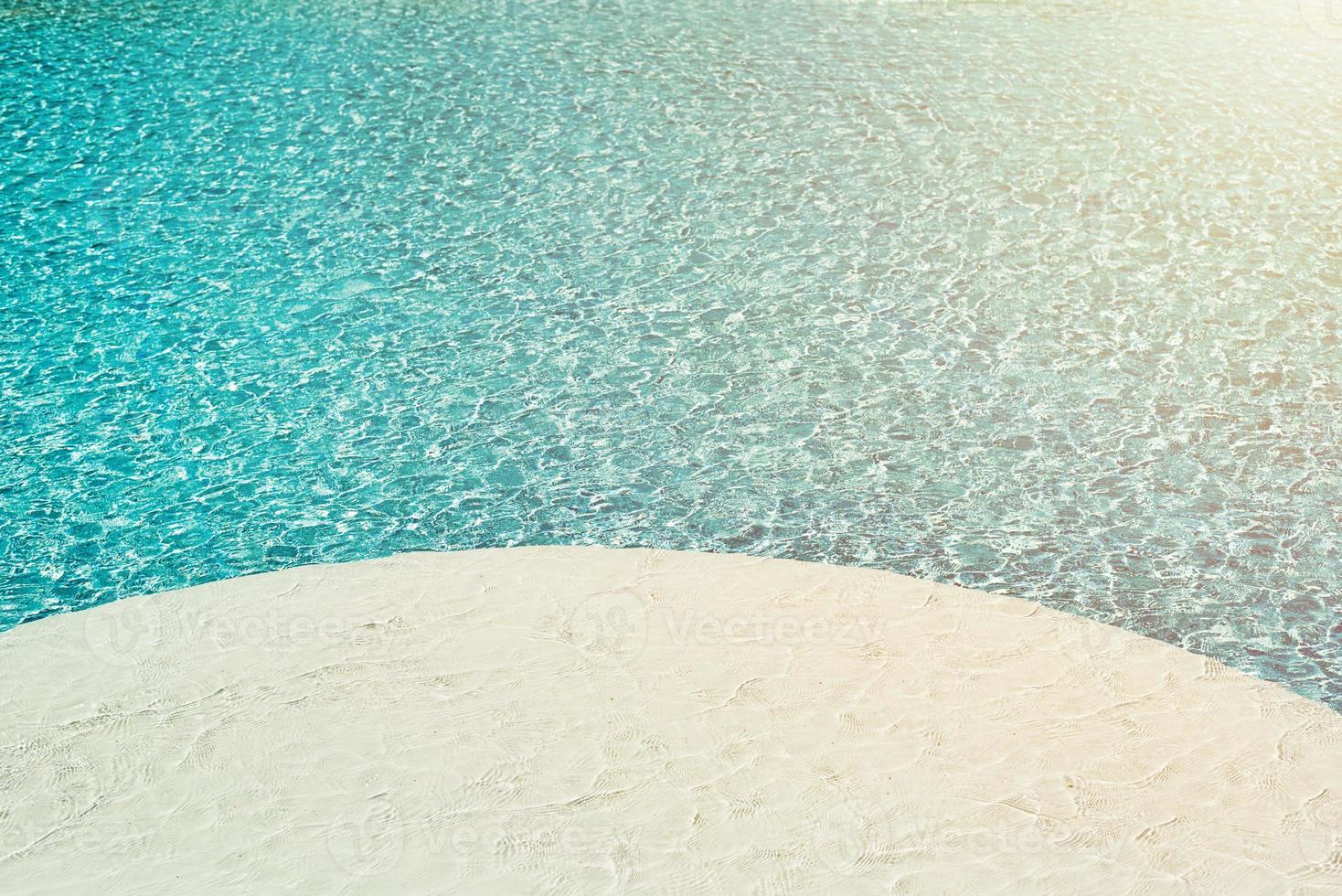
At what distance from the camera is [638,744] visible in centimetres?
262

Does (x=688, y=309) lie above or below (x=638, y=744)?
above

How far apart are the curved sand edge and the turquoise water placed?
0.24m

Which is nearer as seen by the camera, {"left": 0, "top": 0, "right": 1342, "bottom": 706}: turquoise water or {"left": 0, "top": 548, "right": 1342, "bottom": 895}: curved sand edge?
{"left": 0, "top": 548, "right": 1342, "bottom": 895}: curved sand edge

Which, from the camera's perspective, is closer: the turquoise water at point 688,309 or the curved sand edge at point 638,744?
the curved sand edge at point 638,744

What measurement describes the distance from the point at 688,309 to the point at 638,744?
2.35 meters

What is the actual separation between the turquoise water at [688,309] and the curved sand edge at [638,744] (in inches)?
9.5

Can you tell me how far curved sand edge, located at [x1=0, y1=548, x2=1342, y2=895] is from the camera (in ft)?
7.62

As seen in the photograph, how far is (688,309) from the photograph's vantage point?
469 centimetres

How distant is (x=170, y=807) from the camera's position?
8.00 feet

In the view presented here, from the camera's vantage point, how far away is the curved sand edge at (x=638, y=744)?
2322 millimetres

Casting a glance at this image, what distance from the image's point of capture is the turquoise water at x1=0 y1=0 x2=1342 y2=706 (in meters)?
3.43

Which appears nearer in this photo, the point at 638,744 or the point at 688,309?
the point at 638,744

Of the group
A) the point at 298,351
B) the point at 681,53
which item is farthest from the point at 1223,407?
the point at 681,53

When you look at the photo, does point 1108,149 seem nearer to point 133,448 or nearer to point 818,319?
point 818,319
